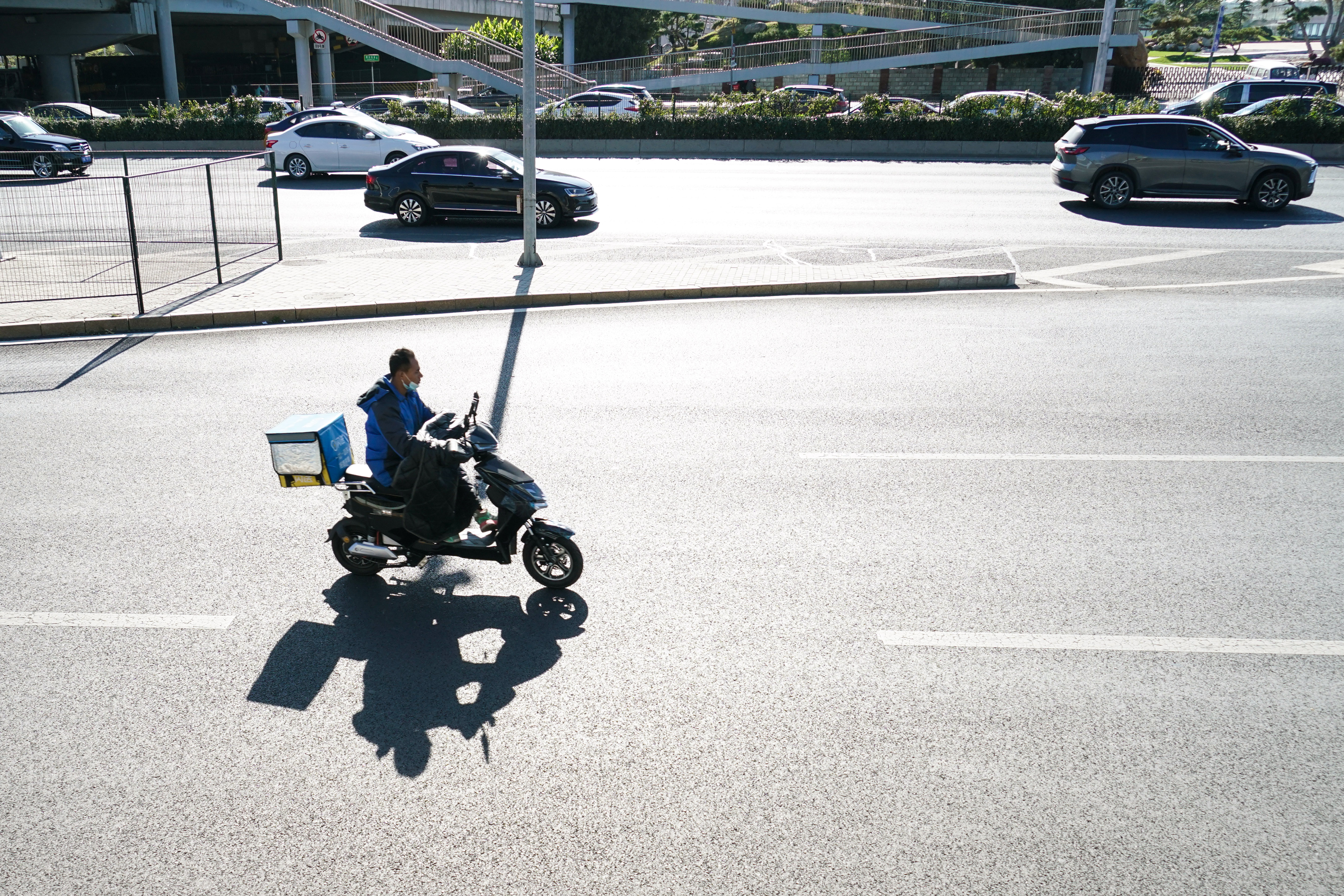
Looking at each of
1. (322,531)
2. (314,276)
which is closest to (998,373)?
(322,531)

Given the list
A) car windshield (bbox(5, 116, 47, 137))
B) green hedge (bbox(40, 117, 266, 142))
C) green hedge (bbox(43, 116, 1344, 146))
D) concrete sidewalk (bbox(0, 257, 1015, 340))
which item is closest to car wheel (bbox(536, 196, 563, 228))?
concrete sidewalk (bbox(0, 257, 1015, 340))

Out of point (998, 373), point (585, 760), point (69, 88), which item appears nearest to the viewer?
point (585, 760)

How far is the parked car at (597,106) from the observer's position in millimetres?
31984

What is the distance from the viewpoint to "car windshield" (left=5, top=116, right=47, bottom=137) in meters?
25.2

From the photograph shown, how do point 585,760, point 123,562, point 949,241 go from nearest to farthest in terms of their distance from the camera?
1. point 585,760
2. point 123,562
3. point 949,241

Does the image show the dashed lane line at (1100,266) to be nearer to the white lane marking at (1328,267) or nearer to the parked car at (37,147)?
the white lane marking at (1328,267)

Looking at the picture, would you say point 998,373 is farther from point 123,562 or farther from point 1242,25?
point 1242,25

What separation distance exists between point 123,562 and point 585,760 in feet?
11.9

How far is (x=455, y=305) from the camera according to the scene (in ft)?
41.9

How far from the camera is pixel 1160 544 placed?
259 inches

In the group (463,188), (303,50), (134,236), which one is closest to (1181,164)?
(463,188)

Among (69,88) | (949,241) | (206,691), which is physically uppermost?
(69,88)

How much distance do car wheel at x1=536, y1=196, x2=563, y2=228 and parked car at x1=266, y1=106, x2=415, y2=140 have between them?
7535mm

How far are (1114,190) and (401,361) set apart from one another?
17445mm
